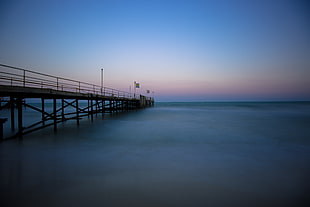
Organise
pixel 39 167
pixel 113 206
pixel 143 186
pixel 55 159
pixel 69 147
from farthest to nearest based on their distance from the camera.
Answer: pixel 69 147 → pixel 55 159 → pixel 39 167 → pixel 143 186 → pixel 113 206

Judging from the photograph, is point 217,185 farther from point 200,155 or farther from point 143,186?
point 200,155

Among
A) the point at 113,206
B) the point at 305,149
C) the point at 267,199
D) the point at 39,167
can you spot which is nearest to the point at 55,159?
the point at 39,167

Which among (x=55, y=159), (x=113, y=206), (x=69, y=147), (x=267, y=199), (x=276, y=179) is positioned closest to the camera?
(x=113, y=206)

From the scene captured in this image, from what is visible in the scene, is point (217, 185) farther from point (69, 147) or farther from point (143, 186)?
point (69, 147)

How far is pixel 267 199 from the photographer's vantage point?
3375 mm

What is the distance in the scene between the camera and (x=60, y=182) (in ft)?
13.1

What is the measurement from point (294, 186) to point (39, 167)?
6.99m

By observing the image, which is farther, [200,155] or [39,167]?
[200,155]

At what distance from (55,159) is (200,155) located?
5.26 meters

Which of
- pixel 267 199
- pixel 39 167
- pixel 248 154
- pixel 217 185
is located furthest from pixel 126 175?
pixel 248 154

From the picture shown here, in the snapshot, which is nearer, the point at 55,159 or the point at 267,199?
the point at 267,199

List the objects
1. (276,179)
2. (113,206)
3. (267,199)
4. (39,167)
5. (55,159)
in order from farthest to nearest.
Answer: (55,159) < (39,167) < (276,179) < (267,199) < (113,206)

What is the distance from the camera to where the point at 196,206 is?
3168 millimetres

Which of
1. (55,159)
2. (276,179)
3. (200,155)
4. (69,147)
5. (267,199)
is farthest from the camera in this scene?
(69,147)
